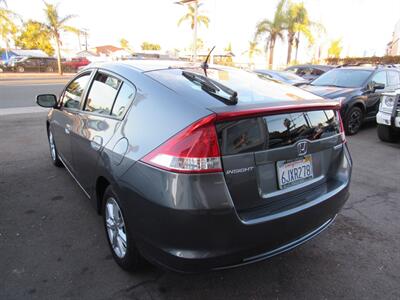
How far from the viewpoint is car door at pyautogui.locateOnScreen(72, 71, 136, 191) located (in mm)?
2654

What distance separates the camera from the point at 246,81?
9.60ft

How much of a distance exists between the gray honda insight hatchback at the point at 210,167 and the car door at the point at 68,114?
0.77 metres

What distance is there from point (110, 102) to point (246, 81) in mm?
1182

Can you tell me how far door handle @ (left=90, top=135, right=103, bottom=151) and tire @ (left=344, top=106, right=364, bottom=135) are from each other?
21.1 ft

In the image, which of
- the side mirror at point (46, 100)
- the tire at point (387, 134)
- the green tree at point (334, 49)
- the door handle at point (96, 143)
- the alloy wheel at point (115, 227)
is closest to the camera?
the alloy wheel at point (115, 227)

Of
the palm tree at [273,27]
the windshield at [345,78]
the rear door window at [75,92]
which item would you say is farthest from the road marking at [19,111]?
the palm tree at [273,27]

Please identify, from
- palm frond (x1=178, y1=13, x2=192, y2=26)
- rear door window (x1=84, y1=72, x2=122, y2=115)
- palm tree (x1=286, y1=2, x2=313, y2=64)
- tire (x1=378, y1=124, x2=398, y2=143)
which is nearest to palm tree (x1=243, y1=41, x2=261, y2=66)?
palm tree (x1=286, y1=2, x2=313, y2=64)

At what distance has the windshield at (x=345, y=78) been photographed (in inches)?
326

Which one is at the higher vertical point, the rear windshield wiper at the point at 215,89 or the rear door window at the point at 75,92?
the rear windshield wiper at the point at 215,89

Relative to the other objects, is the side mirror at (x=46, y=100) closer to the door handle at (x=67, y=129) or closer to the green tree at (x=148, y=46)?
the door handle at (x=67, y=129)

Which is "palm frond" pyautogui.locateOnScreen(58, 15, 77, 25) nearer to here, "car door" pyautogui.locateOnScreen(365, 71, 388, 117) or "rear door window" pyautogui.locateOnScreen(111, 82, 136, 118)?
"car door" pyautogui.locateOnScreen(365, 71, 388, 117)

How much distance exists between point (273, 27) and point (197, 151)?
31.8 meters

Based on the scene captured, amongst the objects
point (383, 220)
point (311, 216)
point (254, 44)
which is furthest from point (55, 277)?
point (254, 44)

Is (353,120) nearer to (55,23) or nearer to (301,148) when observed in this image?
(301,148)
